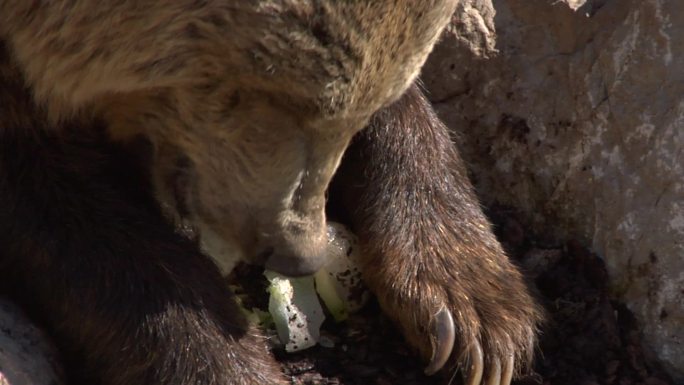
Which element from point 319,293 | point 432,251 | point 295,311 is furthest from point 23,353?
point 432,251

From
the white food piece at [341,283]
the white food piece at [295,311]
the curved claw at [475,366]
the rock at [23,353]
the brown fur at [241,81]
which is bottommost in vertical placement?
the rock at [23,353]

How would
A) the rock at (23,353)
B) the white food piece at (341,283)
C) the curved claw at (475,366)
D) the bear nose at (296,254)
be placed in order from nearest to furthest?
the rock at (23,353) < the bear nose at (296,254) < the curved claw at (475,366) < the white food piece at (341,283)

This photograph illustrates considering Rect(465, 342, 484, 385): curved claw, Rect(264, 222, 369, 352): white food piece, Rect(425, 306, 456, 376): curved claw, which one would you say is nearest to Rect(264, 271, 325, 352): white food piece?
Rect(264, 222, 369, 352): white food piece

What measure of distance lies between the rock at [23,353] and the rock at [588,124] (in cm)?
155

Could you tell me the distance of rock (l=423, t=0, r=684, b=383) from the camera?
14.2 feet

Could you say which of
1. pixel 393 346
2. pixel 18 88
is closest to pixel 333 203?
pixel 393 346

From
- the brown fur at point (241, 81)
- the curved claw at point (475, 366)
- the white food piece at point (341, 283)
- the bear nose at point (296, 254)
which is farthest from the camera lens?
the white food piece at point (341, 283)

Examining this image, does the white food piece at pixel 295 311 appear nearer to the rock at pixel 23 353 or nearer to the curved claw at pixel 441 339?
the curved claw at pixel 441 339

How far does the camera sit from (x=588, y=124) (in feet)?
14.8

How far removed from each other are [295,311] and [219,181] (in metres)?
0.72

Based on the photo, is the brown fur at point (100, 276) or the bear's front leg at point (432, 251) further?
the bear's front leg at point (432, 251)

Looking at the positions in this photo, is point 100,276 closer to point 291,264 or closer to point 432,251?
point 291,264

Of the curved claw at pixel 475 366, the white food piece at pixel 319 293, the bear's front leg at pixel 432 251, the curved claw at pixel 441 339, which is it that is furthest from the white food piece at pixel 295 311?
the curved claw at pixel 475 366

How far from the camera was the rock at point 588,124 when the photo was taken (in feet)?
14.2
